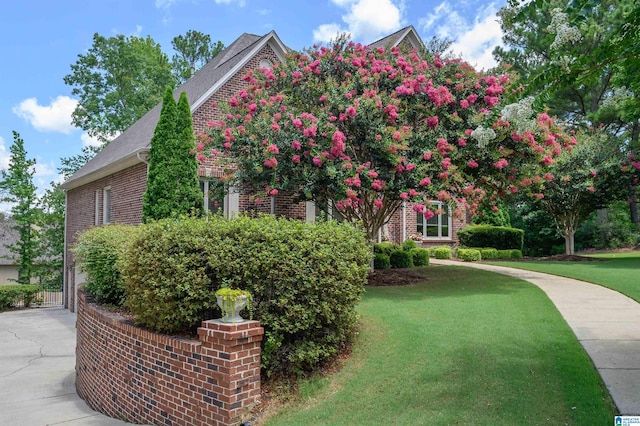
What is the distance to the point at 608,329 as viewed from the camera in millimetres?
6234

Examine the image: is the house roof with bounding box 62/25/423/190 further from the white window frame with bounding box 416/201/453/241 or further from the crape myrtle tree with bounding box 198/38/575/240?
the white window frame with bounding box 416/201/453/241


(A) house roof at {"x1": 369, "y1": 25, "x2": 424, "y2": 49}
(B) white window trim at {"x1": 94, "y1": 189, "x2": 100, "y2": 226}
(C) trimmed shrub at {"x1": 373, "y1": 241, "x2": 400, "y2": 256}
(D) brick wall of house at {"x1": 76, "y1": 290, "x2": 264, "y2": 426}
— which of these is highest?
(A) house roof at {"x1": 369, "y1": 25, "x2": 424, "y2": 49}

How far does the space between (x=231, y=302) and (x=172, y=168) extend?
762cm

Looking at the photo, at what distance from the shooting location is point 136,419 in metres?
5.64

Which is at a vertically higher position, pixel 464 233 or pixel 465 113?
pixel 465 113

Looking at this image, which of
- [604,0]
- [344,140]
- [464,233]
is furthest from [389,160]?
[604,0]

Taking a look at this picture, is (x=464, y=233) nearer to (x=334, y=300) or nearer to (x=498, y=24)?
(x=498, y=24)

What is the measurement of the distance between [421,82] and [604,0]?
17.7m

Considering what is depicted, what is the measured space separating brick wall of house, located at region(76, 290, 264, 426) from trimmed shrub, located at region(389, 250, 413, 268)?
Answer: 916 cm

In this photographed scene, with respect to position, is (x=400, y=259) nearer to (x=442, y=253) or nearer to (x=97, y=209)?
(x=442, y=253)

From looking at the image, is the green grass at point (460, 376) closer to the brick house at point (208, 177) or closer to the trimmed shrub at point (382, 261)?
the trimmed shrub at point (382, 261)

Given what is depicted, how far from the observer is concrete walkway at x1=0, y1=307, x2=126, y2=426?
20.9 ft

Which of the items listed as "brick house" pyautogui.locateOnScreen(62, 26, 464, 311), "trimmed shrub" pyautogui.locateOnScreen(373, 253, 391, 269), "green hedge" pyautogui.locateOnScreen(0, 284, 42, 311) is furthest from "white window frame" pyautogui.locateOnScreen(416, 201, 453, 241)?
"green hedge" pyautogui.locateOnScreen(0, 284, 42, 311)

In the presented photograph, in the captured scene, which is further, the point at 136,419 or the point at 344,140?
the point at 344,140
